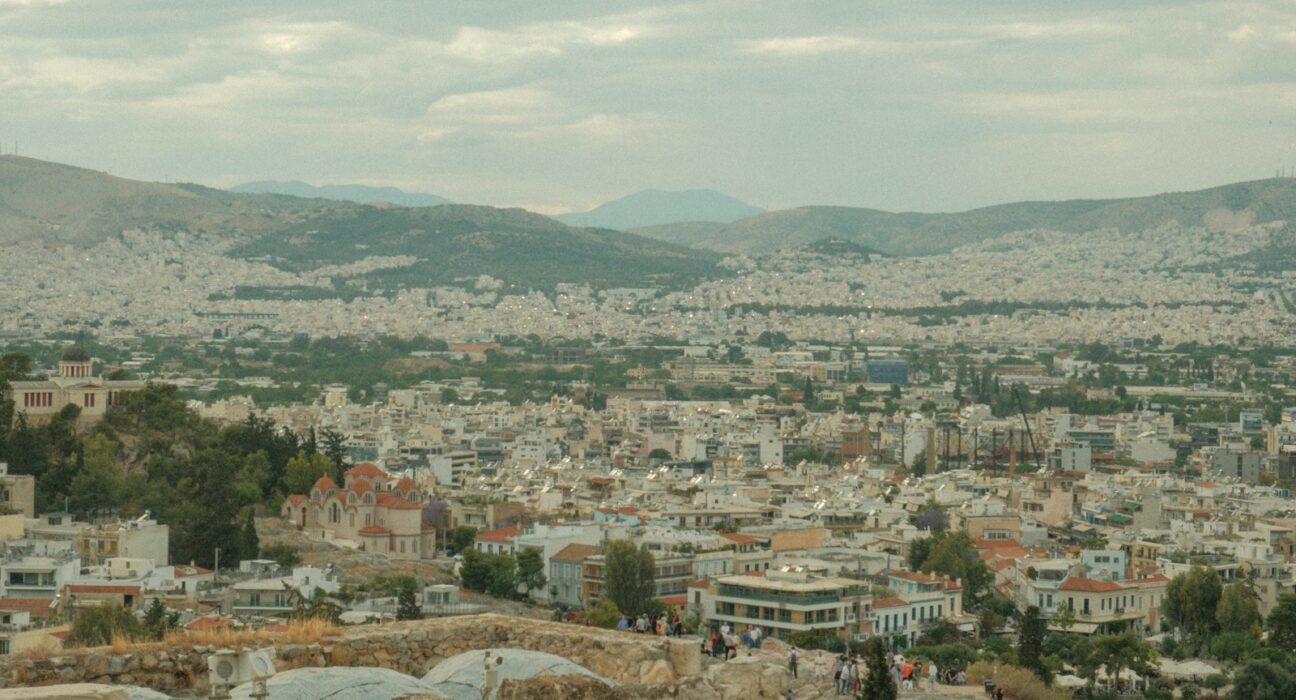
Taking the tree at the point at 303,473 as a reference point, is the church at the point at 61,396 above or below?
above

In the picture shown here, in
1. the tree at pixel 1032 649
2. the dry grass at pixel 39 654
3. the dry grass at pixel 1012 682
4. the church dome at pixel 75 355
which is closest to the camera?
the dry grass at pixel 39 654

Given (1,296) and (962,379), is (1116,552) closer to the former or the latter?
(962,379)

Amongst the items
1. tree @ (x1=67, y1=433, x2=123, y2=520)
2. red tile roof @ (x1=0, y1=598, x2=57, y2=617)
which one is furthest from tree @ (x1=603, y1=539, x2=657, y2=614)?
red tile roof @ (x1=0, y1=598, x2=57, y2=617)

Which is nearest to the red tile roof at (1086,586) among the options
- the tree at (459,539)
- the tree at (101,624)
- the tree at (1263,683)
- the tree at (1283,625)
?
the tree at (1283,625)

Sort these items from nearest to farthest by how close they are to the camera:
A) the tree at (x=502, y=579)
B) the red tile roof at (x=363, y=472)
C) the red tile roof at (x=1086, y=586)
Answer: the tree at (x=502, y=579)
the red tile roof at (x=1086, y=586)
the red tile roof at (x=363, y=472)

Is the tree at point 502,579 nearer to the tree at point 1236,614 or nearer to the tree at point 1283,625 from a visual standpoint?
the tree at point 1236,614

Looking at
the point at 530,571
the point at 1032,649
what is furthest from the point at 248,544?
the point at 1032,649

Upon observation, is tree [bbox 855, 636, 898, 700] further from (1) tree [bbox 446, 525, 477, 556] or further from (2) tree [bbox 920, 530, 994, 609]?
(1) tree [bbox 446, 525, 477, 556]
